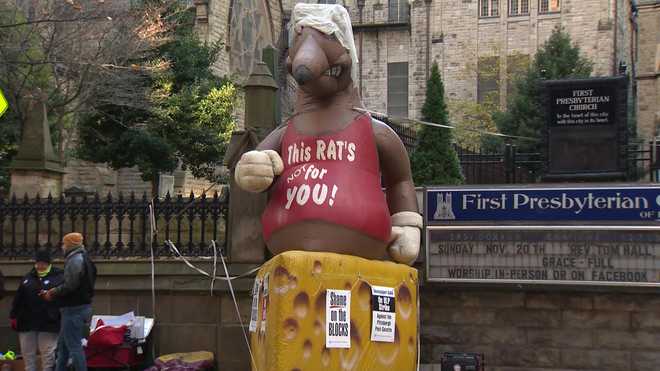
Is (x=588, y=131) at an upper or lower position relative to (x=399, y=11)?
lower

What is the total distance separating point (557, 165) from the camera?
12109mm

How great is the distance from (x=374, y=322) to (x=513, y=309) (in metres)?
3.58

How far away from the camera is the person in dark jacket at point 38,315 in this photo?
950 cm

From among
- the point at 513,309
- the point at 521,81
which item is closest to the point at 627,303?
the point at 513,309

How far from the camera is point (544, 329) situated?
9.73m

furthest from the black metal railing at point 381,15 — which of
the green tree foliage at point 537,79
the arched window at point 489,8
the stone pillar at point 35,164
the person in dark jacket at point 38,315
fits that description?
the person in dark jacket at point 38,315

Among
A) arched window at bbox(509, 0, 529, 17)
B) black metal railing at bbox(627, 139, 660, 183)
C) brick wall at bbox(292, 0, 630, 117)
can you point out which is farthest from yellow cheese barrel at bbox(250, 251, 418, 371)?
arched window at bbox(509, 0, 529, 17)

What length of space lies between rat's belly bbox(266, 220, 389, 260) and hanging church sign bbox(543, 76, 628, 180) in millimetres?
5852

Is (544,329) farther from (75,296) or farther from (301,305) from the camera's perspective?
(75,296)

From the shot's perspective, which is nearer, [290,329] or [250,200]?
[290,329]

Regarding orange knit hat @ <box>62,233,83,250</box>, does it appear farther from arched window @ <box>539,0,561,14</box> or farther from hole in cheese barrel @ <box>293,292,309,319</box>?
arched window @ <box>539,0,561,14</box>

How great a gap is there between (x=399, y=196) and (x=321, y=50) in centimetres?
139

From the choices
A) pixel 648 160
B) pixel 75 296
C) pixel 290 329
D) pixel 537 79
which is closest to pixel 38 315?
pixel 75 296

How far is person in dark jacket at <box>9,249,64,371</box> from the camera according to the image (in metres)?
9.50
